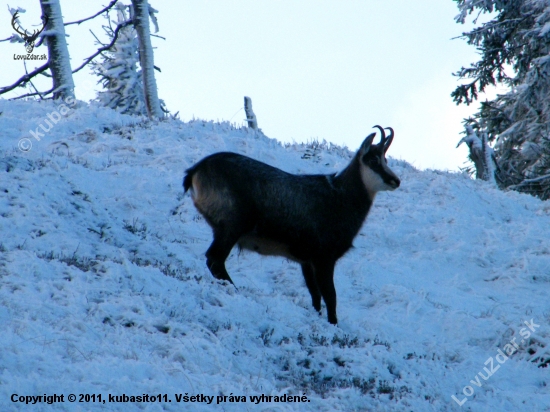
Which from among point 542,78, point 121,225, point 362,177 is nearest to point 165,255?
point 121,225

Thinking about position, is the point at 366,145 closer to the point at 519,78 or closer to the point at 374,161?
the point at 374,161

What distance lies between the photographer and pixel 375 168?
28.9ft

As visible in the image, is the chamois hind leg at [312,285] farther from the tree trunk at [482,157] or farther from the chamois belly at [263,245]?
the tree trunk at [482,157]

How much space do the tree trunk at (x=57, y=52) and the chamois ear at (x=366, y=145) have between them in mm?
12067

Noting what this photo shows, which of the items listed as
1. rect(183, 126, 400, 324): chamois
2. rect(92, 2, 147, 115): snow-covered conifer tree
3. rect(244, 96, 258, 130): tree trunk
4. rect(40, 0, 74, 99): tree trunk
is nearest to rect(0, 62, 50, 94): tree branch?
rect(40, 0, 74, 99): tree trunk

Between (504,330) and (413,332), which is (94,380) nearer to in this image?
(413,332)

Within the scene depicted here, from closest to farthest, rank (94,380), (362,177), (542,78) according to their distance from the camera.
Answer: (94,380)
(362,177)
(542,78)

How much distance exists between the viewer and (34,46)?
1844 centimetres

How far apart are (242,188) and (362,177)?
185cm

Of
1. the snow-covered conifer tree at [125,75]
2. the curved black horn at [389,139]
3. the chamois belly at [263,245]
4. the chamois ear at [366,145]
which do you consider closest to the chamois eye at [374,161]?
the chamois ear at [366,145]

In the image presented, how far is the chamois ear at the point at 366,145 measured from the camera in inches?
340

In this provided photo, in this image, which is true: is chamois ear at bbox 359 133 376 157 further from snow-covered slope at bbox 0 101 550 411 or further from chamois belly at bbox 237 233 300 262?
snow-covered slope at bbox 0 101 550 411

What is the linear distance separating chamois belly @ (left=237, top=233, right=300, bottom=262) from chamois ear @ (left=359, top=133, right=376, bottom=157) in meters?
1.80

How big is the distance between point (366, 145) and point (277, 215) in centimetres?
169
